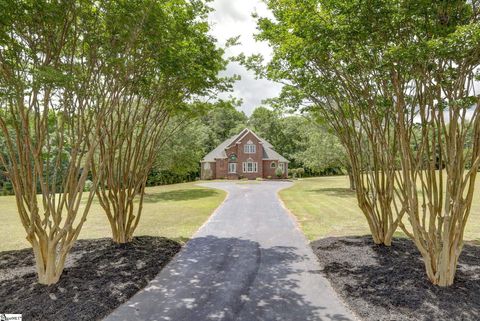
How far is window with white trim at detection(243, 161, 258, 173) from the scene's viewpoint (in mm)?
48625

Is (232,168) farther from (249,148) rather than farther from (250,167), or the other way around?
(249,148)

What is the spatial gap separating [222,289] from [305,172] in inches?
2022

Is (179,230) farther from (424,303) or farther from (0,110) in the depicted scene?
(424,303)

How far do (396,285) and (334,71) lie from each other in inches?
222

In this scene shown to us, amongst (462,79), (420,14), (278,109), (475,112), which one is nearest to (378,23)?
(420,14)

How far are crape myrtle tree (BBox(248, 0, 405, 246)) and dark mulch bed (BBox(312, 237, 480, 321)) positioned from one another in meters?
1.07

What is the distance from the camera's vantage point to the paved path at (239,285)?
5641 millimetres

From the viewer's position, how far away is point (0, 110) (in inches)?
294

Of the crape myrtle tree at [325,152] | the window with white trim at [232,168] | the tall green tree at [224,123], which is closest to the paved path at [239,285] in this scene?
the crape myrtle tree at [325,152]

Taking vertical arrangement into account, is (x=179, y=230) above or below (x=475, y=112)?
below

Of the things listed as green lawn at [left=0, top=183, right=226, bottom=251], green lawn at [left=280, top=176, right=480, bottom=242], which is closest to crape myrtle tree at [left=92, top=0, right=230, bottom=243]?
green lawn at [left=0, top=183, right=226, bottom=251]

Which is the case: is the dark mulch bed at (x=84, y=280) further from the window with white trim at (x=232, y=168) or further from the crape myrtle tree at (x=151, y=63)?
the window with white trim at (x=232, y=168)

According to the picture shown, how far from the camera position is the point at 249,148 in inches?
1909

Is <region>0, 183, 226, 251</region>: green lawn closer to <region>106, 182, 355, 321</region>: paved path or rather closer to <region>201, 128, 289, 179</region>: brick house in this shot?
<region>106, 182, 355, 321</region>: paved path
